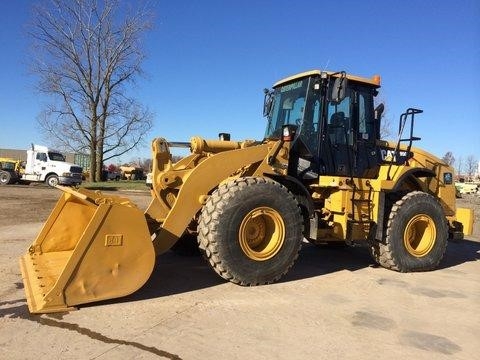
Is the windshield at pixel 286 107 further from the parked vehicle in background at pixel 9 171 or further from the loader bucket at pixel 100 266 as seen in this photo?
the parked vehicle in background at pixel 9 171

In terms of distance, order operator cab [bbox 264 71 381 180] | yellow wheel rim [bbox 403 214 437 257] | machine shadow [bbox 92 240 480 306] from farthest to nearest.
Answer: yellow wheel rim [bbox 403 214 437 257], operator cab [bbox 264 71 381 180], machine shadow [bbox 92 240 480 306]

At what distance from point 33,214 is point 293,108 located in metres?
9.49

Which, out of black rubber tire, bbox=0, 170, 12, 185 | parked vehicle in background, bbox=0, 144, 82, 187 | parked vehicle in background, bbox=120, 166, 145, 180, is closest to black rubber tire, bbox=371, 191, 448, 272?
parked vehicle in background, bbox=0, 144, 82, 187

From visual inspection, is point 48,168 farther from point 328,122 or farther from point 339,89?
point 339,89

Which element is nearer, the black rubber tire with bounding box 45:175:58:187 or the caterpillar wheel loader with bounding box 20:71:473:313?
the caterpillar wheel loader with bounding box 20:71:473:313

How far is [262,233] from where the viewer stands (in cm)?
594

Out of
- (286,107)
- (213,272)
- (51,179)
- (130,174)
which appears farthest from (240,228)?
(130,174)

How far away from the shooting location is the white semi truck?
29.5m

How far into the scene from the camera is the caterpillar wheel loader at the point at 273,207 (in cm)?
477

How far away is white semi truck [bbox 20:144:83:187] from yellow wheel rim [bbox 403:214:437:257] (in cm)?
2564

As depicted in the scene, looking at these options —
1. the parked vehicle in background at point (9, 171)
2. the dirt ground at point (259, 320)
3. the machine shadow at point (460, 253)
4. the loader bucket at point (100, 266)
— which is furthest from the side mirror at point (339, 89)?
the parked vehicle in background at point (9, 171)

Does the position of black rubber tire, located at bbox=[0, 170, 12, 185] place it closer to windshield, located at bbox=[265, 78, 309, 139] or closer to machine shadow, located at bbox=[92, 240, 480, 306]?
machine shadow, located at bbox=[92, 240, 480, 306]

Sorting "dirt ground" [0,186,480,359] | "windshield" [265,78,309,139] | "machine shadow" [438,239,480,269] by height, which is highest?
"windshield" [265,78,309,139]

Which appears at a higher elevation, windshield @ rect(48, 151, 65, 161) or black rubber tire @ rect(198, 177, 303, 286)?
windshield @ rect(48, 151, 65, 161)
